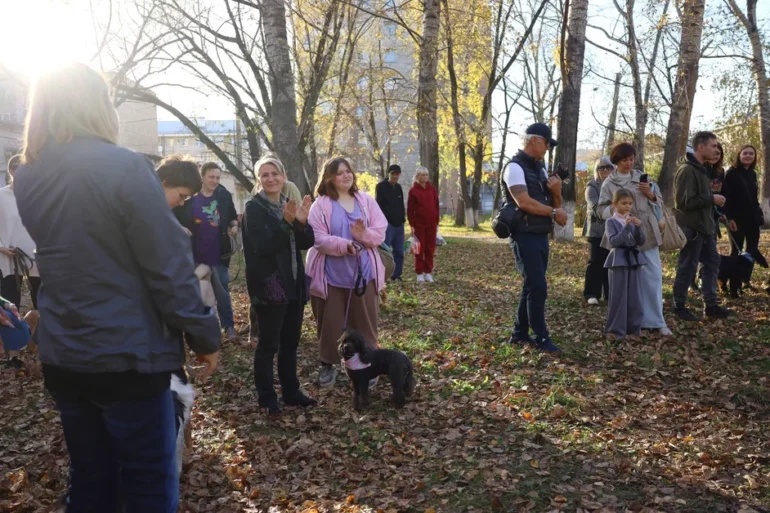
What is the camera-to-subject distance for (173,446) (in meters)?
2.59

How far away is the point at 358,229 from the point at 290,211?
1.03m

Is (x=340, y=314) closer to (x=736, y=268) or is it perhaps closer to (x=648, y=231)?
(x=648, y=231)

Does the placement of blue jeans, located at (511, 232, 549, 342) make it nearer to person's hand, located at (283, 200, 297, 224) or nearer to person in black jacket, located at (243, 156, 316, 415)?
person in black jacket, located at (243, 156, 316, 415)

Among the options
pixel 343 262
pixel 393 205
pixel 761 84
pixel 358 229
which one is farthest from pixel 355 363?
pixel 761 84

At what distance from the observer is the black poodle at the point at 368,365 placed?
215 inches

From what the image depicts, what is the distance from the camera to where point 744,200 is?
9.38 meters

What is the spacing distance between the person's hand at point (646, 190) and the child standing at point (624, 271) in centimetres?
21

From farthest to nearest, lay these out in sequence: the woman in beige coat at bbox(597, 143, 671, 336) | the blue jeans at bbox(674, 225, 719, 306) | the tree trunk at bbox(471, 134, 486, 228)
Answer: the tree trunk at bbox(471, 134, 486, 228), the blue jeans at bbox(674, 225, 719, 306), the woman in beige coat at bbox(597, 143, 671, 336)

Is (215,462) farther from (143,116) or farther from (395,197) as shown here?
(143,116)

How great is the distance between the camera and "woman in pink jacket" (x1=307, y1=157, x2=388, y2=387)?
6039 millimetres

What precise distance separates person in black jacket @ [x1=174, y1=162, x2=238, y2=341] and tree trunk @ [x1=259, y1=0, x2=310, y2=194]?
271cm

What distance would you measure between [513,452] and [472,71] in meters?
25.9

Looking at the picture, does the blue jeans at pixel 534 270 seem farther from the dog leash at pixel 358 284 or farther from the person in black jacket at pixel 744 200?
the person in black jacket at pixel 744 200

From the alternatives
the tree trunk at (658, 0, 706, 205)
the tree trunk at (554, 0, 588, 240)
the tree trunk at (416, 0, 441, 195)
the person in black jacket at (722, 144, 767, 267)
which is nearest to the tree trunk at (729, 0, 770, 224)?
the tree trunk at (658, 0, 706, 205)
